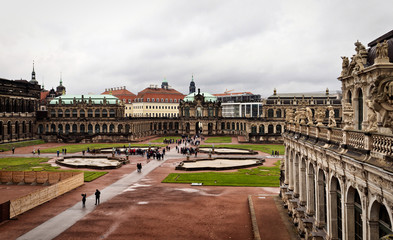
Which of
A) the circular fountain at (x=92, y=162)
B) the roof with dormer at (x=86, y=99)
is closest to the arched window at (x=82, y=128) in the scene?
the roof with dormer at (x=86, y=99)

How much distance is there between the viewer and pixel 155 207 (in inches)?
1241

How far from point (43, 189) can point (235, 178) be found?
77.6 ft

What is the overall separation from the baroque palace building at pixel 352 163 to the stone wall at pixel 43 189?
22.8 meters

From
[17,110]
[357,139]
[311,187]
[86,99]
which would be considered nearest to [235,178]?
[311,187]

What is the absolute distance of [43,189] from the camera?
32531 mm

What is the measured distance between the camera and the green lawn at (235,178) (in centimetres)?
4178

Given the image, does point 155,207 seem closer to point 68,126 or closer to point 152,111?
point 68,126

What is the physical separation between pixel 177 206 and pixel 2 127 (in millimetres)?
82854

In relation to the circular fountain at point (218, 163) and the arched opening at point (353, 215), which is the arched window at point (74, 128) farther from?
the arched opening at point (353, 215)

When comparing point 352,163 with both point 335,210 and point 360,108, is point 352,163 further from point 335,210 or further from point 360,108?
point 360,108

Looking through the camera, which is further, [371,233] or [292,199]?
[292,199]

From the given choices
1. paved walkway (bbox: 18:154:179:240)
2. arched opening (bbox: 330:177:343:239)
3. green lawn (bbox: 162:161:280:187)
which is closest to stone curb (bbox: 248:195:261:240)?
arched opening (bbox: 330:177:343:239)

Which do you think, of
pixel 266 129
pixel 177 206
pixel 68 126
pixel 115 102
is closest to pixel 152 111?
pixel 115 102

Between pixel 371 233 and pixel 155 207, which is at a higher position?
pixel 371 233
